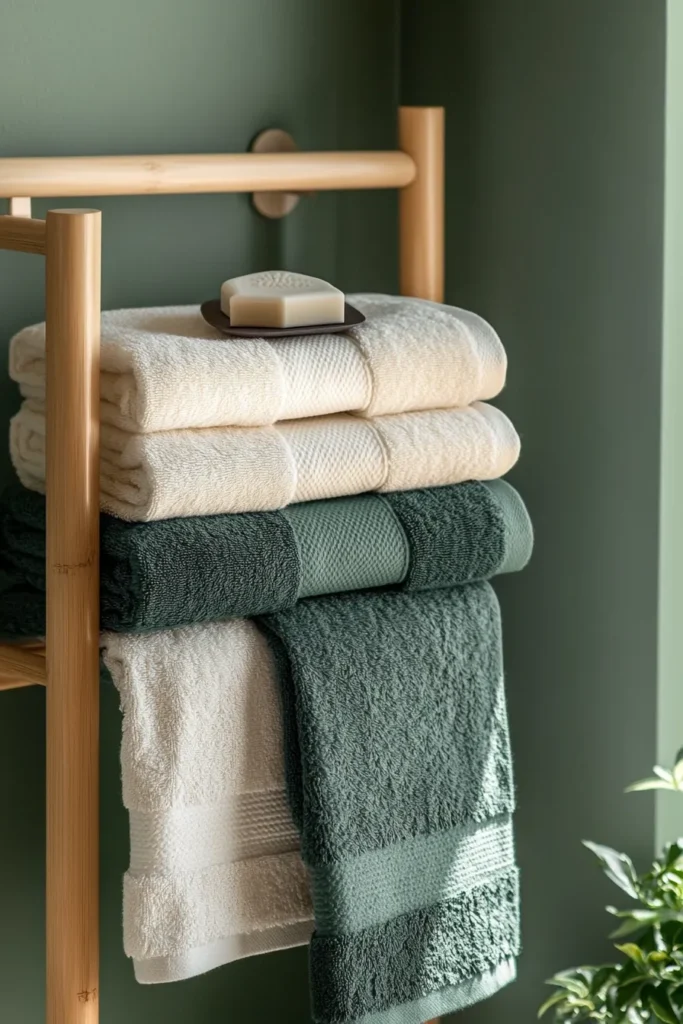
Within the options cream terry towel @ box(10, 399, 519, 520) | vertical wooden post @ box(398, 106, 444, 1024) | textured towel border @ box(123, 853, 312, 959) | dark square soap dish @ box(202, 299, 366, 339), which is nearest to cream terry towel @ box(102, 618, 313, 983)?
textured towel border @ box(123, 853, 312, 959)

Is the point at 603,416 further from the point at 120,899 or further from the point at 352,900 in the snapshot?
the point at 120,899

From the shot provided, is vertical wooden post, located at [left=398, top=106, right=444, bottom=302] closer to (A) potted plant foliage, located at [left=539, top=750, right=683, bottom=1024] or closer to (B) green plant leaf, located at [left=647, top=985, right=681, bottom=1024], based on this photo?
(A) potted plant foliage, located at [left=539, top=750, right=683, bottom=1024]

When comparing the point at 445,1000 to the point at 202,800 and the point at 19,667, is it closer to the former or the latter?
the point at 202,800

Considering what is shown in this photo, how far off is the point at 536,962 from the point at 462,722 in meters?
0.39

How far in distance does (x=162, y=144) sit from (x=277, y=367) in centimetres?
35

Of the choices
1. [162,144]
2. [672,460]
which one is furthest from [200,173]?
[672,460]

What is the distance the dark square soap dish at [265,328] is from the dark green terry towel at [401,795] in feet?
0.67

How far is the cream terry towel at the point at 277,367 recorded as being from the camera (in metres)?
0.99

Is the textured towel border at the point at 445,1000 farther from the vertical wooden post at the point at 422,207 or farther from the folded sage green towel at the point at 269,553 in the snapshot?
the vertical wooden post at the point at 422,207

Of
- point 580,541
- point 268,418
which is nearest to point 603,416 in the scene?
point 580,541

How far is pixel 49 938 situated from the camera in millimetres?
1024

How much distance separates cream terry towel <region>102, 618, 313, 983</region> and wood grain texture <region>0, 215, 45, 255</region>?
0.90 feet

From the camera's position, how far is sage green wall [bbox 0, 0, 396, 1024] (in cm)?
121

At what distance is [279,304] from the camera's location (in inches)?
42.1
